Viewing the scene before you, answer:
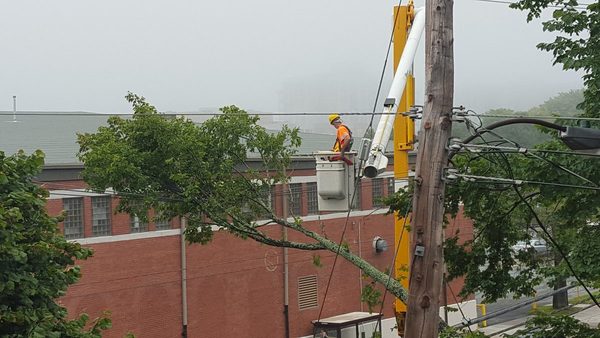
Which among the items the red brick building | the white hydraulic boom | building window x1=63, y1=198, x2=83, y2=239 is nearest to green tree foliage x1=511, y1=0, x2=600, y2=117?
the white hydraulic boom

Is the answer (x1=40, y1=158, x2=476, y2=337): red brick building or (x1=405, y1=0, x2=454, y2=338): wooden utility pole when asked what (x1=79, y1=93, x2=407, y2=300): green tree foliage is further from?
(x1=405, y1=0, x2=454, y2=338): wooden utility pole

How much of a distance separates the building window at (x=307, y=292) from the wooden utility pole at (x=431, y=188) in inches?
1024

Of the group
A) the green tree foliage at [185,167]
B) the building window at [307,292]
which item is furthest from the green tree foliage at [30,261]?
the building window at [307,292]

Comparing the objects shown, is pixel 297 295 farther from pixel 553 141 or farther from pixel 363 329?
pixel 553 141

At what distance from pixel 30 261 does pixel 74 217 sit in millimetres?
16822

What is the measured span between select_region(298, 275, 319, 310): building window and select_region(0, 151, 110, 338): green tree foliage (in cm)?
2380

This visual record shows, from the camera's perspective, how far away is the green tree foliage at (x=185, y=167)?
19422 mm

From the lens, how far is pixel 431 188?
8.94 m

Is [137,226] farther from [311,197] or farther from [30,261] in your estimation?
[30,261]

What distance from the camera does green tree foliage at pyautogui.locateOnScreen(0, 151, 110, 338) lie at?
10.2 m

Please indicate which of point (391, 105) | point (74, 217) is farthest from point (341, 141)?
point (74, 217)

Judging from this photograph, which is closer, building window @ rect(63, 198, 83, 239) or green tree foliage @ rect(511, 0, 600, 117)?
green tree foliage @ rect(511, 0, 600, 117)

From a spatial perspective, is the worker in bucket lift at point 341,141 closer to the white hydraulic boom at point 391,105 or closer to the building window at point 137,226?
the white hydraulic boom at point 391,105

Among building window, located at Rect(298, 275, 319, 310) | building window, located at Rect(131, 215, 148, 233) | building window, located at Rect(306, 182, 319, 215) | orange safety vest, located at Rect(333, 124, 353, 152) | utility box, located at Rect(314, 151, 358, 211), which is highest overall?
orange safety vest, located at Rect(333, 124, 353, 152)
